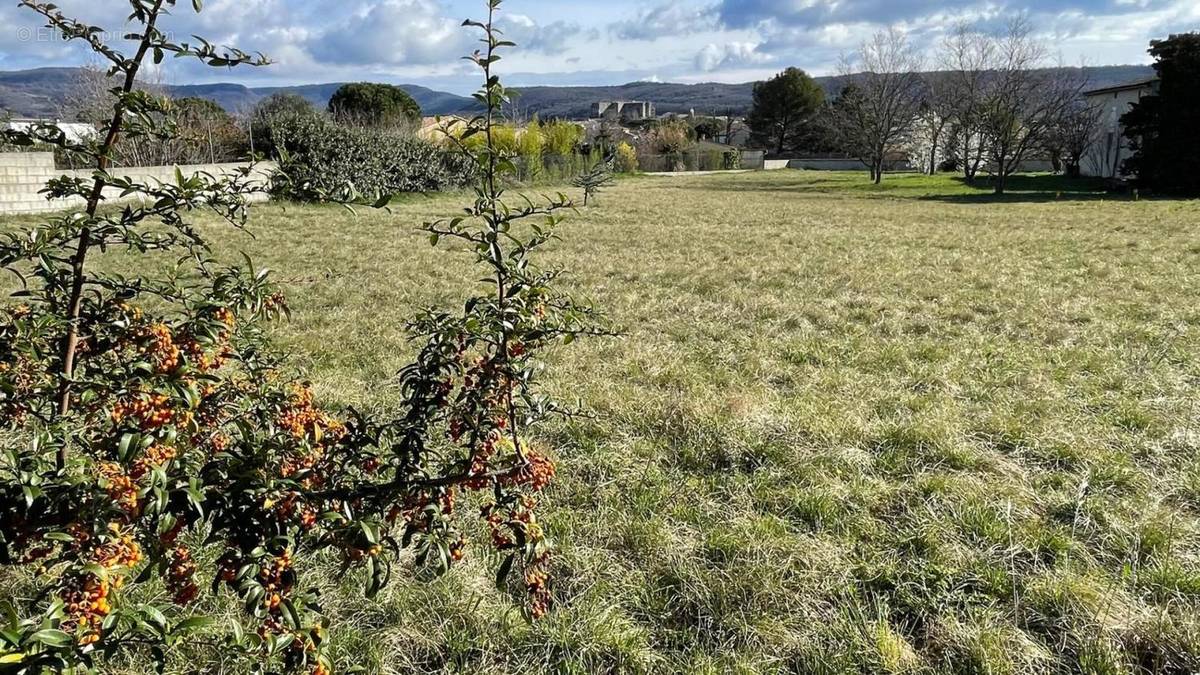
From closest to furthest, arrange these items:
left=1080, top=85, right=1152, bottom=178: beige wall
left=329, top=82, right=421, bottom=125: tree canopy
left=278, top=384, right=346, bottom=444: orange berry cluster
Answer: left=278, top=384, right=346, bottom=444: orange berry cluster, left=1080, top=85, right=1152, bottom=178: beige wall, left=329, top=82, right=421, bottom=125: tree canopy

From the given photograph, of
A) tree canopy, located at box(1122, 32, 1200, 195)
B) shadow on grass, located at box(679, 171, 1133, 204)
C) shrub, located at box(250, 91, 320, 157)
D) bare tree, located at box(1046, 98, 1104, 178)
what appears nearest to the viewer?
shrub, located at box(250, 91, 320, 157)

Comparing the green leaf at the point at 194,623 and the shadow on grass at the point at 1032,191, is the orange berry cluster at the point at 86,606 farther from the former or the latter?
the shadow on grass at the point at 1032,191

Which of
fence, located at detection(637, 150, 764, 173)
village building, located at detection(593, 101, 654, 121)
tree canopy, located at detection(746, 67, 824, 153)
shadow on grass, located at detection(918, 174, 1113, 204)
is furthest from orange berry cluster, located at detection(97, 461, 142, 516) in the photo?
village building, located at detection(593, 101, 654, 121)

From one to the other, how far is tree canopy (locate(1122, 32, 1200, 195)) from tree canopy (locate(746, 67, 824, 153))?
25.7 meters

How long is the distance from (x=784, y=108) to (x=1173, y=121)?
28320 mm

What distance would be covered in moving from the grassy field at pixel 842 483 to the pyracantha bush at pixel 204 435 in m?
0.58

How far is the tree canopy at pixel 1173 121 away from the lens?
15.6m

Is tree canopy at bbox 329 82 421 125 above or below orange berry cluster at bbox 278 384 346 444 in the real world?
above

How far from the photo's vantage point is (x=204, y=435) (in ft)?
4.59

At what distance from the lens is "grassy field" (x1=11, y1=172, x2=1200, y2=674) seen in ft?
5.79

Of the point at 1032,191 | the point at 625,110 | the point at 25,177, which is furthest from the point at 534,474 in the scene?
the point at 625,110

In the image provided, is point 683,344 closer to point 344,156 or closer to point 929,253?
point 929,253

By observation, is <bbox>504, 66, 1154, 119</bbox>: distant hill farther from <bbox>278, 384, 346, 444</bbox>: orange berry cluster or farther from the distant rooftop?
<bbox>278, 384, 346, 444</bbox>: orange berry cluster

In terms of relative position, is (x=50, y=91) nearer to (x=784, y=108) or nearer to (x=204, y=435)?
A: (x=204, y=435)
